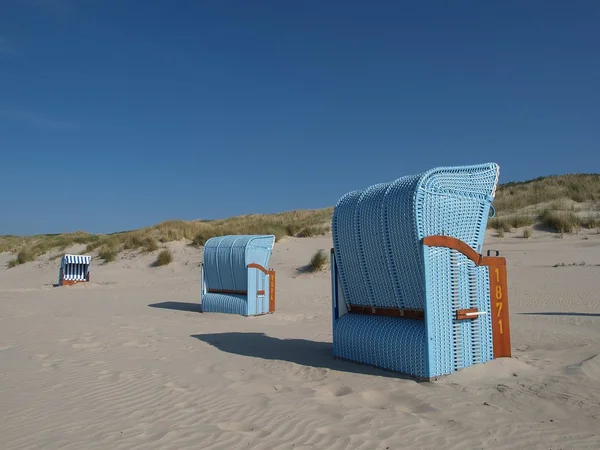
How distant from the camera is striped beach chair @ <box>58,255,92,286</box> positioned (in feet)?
72.4

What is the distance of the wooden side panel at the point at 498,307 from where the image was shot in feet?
22.2

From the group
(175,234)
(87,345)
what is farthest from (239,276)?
(175,234)

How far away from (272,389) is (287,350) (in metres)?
2.47

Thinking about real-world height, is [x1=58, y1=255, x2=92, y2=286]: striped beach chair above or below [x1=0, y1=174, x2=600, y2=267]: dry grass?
below

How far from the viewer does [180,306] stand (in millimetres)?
16109

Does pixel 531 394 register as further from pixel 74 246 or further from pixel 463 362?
pixel 74 246

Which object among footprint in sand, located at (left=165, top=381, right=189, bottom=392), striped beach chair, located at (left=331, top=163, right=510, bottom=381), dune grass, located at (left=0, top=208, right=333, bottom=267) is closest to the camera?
striped beach chair, located at (left=331, top=163, right=510, bottom=381)

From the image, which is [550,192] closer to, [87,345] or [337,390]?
[87,345]

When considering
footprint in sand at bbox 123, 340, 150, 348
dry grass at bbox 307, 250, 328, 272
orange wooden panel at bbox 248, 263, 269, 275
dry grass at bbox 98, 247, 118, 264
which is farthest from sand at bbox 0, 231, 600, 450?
dry grass at bbox 98, 247, 118, 264

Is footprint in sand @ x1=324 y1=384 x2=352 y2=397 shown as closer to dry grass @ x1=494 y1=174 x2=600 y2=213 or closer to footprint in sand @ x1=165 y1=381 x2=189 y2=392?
footprint in sand @ x1=165 y1=381 x2=189 y2=392

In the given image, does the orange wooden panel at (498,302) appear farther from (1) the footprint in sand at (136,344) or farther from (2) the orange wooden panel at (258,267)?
(2) the orange wooden panel at (258,267)

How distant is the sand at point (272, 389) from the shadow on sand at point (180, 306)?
75.7 inches

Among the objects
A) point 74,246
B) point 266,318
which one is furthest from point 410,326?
point 74,246

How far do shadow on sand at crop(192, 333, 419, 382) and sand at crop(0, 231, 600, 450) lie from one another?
0.10 feet
